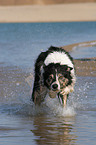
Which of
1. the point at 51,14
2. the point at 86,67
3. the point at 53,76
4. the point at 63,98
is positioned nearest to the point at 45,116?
the point at 63,98

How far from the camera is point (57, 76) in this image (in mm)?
7785

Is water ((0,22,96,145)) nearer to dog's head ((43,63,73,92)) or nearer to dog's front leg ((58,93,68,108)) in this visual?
dog's front leg ((58,93,68,108))

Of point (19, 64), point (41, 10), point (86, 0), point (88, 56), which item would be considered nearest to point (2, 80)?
point (19, 64)

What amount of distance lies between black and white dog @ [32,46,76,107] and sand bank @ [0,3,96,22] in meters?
51.6

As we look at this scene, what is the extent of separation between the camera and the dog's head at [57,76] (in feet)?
25.3

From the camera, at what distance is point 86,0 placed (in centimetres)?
9412

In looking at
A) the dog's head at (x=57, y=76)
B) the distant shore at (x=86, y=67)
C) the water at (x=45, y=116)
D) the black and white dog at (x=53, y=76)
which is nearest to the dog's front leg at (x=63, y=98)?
the black and white dog at (x=53, y=76)

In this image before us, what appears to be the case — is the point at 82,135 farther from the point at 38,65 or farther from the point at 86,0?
the point at 86,0

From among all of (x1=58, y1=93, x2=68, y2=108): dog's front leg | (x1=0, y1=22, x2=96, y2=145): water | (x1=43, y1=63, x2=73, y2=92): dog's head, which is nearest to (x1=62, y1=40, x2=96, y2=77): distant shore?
(x1=0, y1=22, x2=96, y2=145): water

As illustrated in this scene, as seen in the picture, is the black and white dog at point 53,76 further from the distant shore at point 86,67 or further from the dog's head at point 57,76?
the distant shore at point 86,67

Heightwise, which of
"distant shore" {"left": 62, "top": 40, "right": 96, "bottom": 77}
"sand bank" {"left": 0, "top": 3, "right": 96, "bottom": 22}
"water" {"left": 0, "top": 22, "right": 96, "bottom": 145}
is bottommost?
"water" {"left": 0, "top": 22, "right": 96, "bottom": 145}

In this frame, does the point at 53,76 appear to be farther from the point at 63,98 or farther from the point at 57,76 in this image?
the point at 63,98

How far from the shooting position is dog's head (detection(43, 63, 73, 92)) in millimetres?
7715

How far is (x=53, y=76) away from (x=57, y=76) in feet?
0.24
